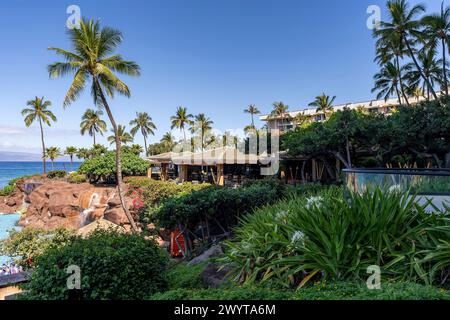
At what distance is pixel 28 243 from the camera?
33.9 ft

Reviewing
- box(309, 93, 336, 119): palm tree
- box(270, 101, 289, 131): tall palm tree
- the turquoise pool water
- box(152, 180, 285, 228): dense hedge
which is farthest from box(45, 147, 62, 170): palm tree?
box(152, 180, 285, 228): dense hedge

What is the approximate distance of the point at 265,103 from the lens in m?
53.6

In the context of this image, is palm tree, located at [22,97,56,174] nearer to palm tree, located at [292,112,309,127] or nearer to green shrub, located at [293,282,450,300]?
palm tree, located at [292,112,309,127]

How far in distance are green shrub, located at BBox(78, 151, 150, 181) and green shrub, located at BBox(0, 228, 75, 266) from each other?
17900 millimetres

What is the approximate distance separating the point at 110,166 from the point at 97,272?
2613cm

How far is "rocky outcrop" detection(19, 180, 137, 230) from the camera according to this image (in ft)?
75.4

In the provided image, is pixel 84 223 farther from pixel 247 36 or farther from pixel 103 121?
pixel 103 121

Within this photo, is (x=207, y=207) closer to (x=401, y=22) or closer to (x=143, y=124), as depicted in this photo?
(x=401, y=22)

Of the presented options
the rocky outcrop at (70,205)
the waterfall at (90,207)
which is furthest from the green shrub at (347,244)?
the waterfall at (90,207)

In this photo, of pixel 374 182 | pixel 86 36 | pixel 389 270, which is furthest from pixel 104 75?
pixel 389 270

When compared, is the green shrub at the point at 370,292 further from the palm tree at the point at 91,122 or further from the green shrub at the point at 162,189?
the palm tree at the point at 91,122

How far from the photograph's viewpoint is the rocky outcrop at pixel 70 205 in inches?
905

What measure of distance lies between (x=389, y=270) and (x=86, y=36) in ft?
59.4

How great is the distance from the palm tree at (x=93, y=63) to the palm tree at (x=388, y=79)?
945 inches
